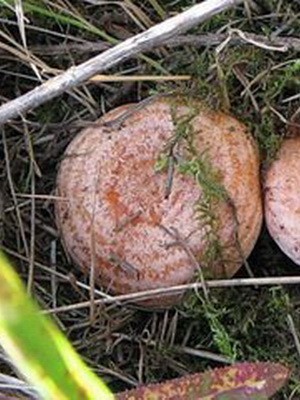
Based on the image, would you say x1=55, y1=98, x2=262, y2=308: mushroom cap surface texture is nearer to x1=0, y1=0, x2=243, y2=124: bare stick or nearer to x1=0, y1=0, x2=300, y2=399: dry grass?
x1=0, y1=0, x2=300, y2=399: dry grass

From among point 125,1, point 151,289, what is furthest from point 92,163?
point 125,1

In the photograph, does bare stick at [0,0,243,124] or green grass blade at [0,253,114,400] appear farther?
bare stick at [0,0,243,124]

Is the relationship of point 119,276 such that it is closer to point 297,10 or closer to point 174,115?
point 174,115

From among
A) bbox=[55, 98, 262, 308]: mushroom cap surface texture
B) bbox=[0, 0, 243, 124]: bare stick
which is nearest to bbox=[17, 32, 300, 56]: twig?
bbox=[55, 98, 262, 308]: mushroom cap surface texture

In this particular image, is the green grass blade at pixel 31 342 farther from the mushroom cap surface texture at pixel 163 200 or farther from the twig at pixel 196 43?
the twig at pixel 196 43

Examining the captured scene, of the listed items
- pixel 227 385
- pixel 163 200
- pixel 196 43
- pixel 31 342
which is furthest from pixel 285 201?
pixel 31 342

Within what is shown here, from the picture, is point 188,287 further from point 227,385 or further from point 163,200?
point 227,385

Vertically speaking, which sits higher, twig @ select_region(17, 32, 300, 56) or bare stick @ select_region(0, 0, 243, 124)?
bare stick @ select_region(0, 0, 243, 124)

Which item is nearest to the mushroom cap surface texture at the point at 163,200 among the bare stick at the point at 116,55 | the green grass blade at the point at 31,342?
the bare stick at the point at 116,55
